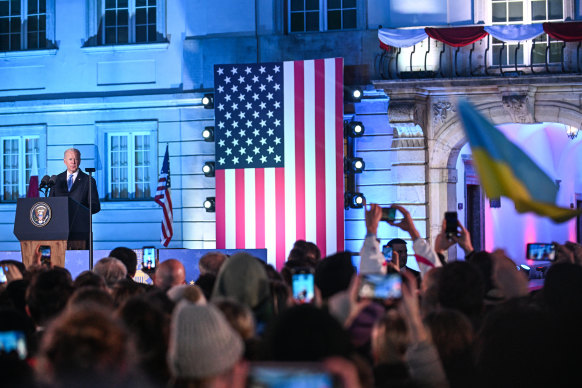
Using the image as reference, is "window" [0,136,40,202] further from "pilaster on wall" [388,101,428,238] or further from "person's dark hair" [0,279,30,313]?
"person's dark hair" [0,279,30,313]

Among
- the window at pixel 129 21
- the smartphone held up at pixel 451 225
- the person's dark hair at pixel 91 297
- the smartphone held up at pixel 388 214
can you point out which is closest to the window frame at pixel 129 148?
the window at pixel 129 21

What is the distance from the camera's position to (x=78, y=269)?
37.4ft

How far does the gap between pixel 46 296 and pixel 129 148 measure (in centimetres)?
1282

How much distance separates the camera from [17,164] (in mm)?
18750

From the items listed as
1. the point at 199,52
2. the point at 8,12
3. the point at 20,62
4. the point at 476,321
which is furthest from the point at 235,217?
the point at 476,321

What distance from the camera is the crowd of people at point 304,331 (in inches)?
107

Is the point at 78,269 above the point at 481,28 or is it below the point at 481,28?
below

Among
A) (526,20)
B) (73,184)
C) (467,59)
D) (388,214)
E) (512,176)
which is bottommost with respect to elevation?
(388,214)

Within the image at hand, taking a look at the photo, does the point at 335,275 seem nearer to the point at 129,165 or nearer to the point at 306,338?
the point at 306,338

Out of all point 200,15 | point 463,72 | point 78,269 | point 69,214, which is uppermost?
point 200,15

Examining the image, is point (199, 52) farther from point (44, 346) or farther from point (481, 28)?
point (44, 346)

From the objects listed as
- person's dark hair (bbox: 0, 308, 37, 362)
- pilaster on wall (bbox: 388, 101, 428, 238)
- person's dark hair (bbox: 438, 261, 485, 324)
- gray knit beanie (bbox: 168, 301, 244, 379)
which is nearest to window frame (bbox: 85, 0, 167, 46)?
pilaster on wall (bbox: 388, 101, 428, 238)

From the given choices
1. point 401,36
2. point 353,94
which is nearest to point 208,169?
point 353,94

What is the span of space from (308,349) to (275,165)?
490 inches
